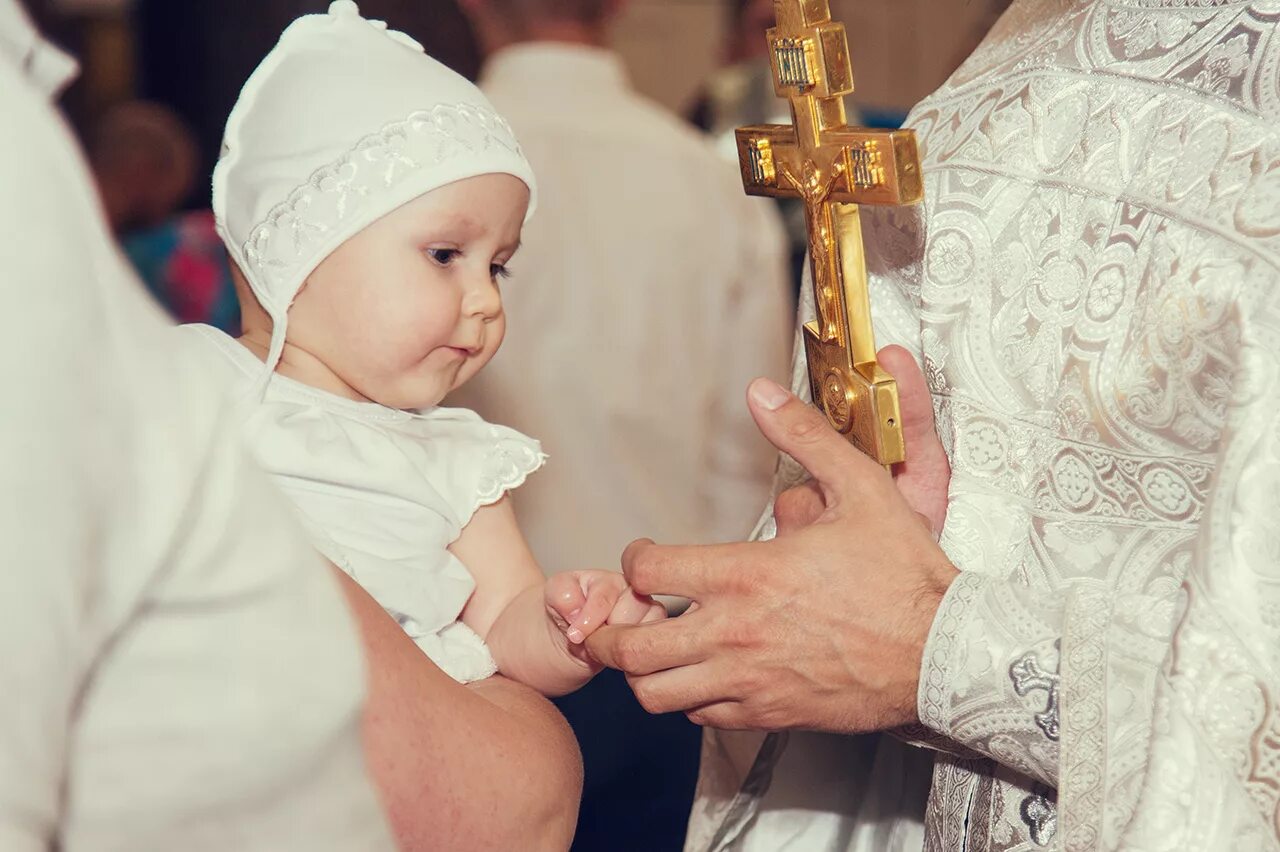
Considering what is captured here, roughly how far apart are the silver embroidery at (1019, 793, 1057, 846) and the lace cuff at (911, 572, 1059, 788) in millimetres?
78

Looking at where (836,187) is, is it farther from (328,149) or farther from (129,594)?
(129,594)

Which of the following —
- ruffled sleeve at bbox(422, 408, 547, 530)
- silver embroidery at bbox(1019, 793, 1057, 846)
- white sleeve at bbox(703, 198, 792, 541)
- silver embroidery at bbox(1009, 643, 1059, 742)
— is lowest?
white sleeve at bbox(703, 198, 792, 541)

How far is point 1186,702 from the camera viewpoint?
4.64ft

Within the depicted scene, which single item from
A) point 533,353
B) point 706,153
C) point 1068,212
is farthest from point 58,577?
point 706,153

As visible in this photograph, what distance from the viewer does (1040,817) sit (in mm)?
1688

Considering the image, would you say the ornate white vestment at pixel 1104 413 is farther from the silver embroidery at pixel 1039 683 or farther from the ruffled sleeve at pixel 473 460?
the ruffled sleeve at pixel 473 460

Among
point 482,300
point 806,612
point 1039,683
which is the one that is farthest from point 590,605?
point 1039,683

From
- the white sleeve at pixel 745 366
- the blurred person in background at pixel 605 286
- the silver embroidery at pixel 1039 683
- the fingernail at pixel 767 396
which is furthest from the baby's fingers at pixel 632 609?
the white sleeve at pixel 745 366

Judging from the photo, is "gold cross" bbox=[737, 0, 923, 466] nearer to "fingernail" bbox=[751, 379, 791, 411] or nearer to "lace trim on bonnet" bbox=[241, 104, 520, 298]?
"fingernail" bbox=[751, 379, 791, 411]

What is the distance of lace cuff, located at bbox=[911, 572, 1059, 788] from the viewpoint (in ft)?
5.17

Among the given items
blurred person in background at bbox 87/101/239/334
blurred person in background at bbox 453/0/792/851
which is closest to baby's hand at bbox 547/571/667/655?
blurred person in background at bbox 453/0/792/851

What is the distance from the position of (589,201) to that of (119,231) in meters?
2.11

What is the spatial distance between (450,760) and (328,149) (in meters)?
0.80

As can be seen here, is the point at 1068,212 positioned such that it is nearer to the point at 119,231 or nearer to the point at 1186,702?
the point at 1186,702
